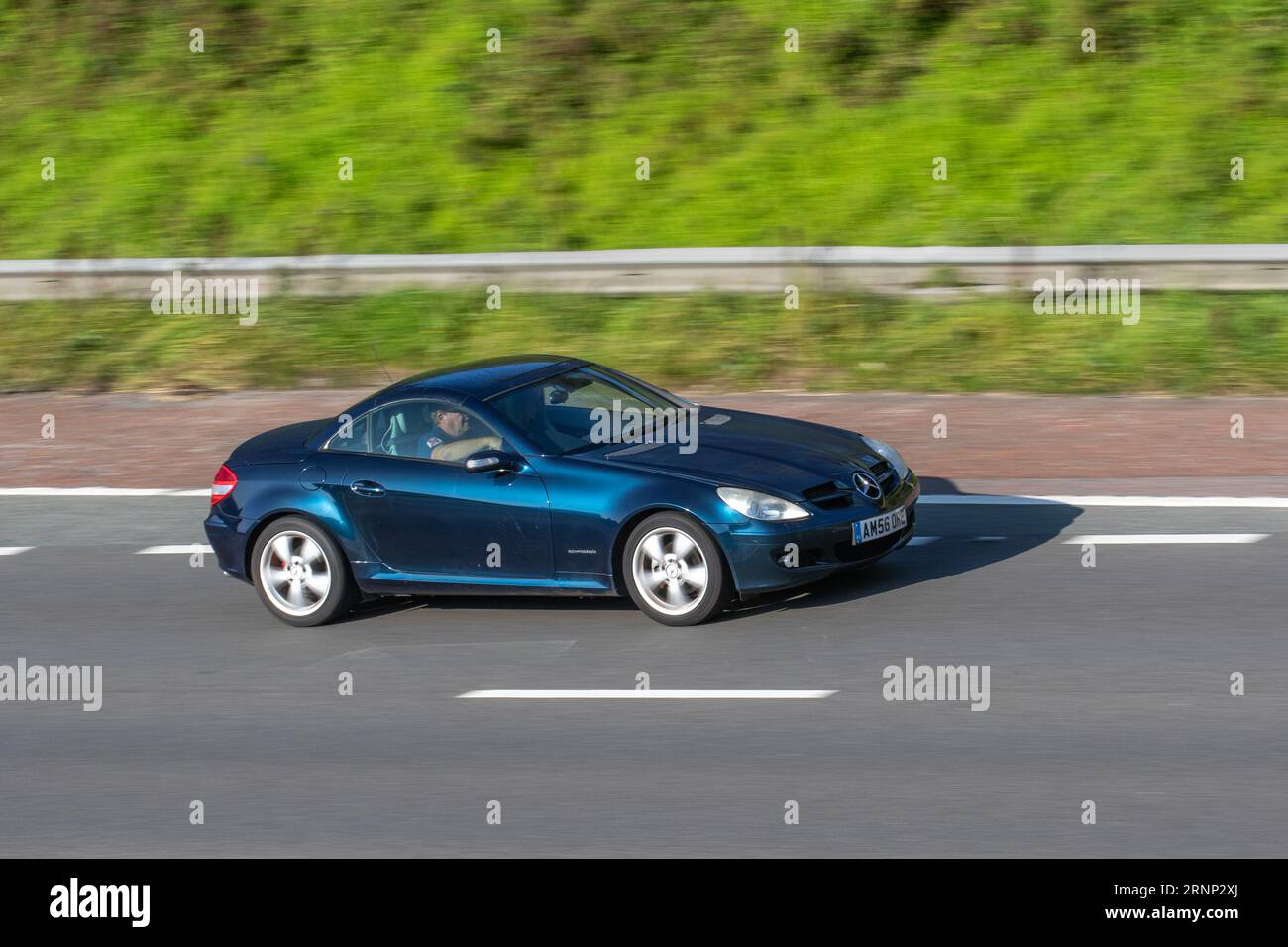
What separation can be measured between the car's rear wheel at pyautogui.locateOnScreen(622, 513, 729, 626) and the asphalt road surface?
16cm

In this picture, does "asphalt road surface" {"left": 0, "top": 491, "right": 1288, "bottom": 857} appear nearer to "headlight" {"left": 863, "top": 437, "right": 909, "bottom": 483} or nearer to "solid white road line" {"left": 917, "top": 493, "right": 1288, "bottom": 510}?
"solid white road line" {"left": 917, "top": 493, "right": 1288, "bottom": 510}

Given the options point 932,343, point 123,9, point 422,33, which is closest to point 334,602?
point 932,343

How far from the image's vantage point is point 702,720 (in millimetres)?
7523

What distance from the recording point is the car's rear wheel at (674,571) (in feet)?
28.5

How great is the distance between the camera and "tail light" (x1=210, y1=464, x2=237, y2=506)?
977 centimetres

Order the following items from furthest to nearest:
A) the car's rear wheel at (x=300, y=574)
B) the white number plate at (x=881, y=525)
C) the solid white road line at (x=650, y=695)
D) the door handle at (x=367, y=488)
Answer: the car's rear wheel at (x=300, y=574), the door handle at (x=367, y=488), the white number plate at (x=881, y=525), the solid white road line at (x=650, y=695)

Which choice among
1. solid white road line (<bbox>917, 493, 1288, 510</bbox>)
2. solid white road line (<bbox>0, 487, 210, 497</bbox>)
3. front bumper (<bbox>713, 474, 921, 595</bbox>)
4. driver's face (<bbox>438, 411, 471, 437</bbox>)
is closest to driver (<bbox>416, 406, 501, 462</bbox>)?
driver's face (<bbox>438, 411, 471, 437</bbox>)

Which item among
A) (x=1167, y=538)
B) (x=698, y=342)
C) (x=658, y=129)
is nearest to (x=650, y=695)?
(x=1167, y=538)

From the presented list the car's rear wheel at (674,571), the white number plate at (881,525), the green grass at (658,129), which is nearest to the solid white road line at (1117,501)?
the white number plate at (881,525)

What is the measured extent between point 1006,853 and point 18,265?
15.5m

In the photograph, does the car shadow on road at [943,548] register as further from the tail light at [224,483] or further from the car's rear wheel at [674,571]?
the tail light at [224,483]

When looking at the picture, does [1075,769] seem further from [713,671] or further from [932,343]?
[932,343]

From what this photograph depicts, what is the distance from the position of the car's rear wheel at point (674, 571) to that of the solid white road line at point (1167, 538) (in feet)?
9.24

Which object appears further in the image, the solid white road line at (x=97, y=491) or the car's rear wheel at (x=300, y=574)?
the solid white road line at (x=97, y=491)
